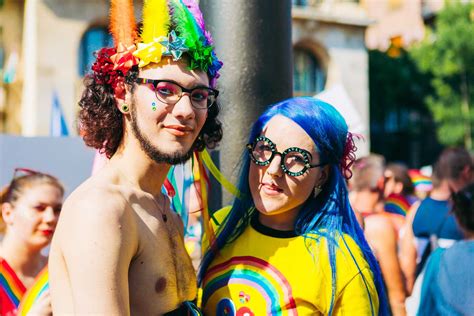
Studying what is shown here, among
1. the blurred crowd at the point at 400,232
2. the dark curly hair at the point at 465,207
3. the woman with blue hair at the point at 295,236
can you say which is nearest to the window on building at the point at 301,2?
the blurred crowd at the point at 400,232

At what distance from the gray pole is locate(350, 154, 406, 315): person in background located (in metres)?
1.23

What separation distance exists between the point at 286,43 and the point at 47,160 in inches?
59.1

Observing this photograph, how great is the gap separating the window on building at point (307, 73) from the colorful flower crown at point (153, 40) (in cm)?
1926

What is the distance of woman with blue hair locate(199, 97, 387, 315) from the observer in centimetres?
215

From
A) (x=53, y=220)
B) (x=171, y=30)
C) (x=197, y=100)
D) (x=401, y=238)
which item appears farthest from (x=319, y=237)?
(x=401, y=238)

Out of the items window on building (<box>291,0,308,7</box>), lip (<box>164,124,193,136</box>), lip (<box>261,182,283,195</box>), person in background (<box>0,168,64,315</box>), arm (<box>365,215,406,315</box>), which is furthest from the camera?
window on building (<box>291,0,308,7</box>)

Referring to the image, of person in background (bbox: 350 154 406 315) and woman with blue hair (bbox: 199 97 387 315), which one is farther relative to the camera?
person in background (bbox: 350 154 406 315)

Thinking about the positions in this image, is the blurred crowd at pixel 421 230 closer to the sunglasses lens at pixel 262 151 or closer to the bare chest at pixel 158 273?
the sunglasses lens at pixel 262 151

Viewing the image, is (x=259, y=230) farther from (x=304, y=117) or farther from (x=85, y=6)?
(x=85, y=6)

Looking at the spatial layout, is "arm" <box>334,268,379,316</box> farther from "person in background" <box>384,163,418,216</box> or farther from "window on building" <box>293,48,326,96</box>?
"window on building" <box>293,48,326,96</box>

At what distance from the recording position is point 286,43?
2.77 meters

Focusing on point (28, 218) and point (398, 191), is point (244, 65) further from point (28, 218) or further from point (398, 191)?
point (398, 191)

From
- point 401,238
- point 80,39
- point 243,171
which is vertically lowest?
point 401,238

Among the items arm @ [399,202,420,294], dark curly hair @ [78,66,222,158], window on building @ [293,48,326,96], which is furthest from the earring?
window on building @ [293,48,326,96]
